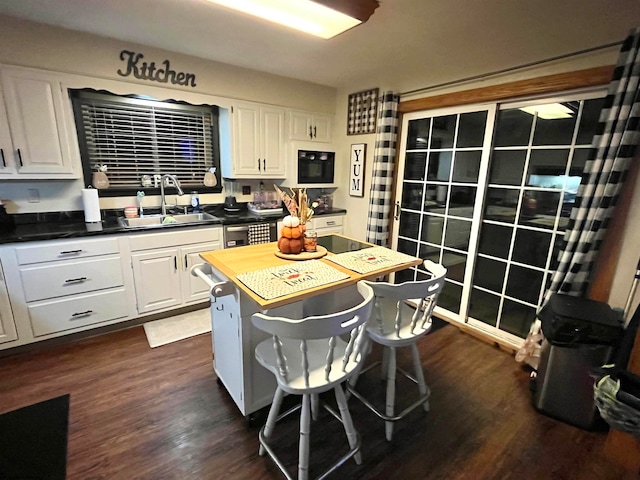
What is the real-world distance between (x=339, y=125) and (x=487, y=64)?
72.3 inches

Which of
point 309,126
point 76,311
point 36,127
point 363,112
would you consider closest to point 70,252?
point 76,311

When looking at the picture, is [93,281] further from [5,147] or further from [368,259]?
[368,259]

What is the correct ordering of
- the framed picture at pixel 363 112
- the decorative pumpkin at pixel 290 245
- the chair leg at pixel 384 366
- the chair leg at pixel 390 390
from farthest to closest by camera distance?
the framed picture at pixel 363 112
the chair leg at pixel 384 366
the decorative pumpkin at pixel 290 245
the chair leg at pixel 390 390

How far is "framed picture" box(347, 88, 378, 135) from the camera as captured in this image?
337 cm

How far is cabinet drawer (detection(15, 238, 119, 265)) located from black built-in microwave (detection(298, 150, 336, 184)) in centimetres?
206

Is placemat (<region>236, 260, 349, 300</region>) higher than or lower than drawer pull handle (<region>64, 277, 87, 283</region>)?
higher

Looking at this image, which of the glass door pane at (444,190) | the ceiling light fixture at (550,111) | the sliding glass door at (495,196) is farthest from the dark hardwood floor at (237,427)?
the ceiling light fixture at (550,111)

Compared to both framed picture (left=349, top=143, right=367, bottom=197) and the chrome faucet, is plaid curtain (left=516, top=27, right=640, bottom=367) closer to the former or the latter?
framed picture (left=349, top=143, right=367, bottom=197)

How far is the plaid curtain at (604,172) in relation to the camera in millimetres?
1681

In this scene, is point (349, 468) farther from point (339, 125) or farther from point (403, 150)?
point (339, 125)

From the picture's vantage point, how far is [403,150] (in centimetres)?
314

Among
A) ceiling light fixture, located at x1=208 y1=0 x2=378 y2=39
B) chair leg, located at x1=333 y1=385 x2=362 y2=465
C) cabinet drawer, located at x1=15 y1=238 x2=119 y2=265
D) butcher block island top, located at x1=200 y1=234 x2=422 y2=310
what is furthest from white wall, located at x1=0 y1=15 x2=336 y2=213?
chair leg, located at x1=333 y1=385 x2=362 y2=465

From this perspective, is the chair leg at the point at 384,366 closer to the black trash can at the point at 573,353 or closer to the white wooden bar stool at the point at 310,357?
the white wooden bar stool at the point at 310,357

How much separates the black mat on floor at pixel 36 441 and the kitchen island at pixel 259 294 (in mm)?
822
